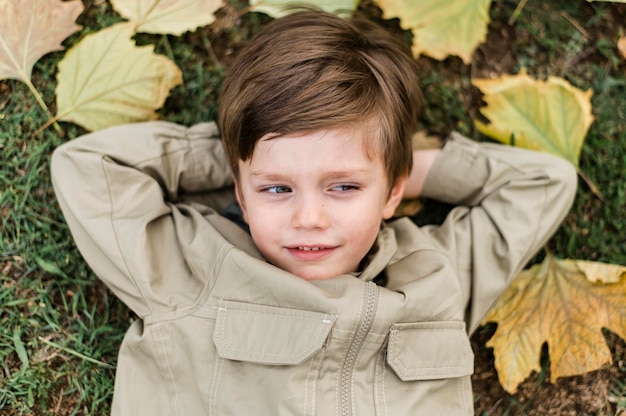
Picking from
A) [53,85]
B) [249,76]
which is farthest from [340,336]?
[53,85]

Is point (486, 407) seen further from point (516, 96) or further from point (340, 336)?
point (516, 96)

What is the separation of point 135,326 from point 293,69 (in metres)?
0.77

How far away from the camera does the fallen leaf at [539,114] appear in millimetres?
2133

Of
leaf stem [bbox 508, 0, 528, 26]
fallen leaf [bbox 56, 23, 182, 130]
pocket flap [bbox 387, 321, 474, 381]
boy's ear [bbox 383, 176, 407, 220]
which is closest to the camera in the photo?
pocket flap [bbox 387, 321, 474, 381]

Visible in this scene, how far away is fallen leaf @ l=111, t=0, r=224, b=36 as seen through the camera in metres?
2.06

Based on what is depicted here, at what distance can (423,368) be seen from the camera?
1792 mm

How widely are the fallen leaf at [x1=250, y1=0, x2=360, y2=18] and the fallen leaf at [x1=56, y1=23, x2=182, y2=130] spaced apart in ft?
1.10

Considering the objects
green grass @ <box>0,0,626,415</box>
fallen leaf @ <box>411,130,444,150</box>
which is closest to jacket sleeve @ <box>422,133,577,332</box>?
fallen leaf @ <box>411,130,444,150</box>

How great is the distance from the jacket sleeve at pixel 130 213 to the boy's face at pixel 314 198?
0.23 meters

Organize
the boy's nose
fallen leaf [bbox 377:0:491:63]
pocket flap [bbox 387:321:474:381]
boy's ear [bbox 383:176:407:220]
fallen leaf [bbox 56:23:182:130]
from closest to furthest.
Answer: the boy's nose < pocket flap [bbox 387:321:474:381] < boy's ear [bbox 383:176:407:220] < fallen leaf [bbox 56:23:182:130] < fallen leaf [bbox 377:0:491:63]

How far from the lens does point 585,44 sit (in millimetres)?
2312

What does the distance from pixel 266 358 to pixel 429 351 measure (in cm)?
42

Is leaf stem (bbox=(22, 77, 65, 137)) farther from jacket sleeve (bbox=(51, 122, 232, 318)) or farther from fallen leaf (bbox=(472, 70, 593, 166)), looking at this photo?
fallen leaf (bbox=(472, 70, 593, 166))

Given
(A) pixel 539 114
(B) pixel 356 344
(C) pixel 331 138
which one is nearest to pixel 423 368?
(B) pixel 356 344
